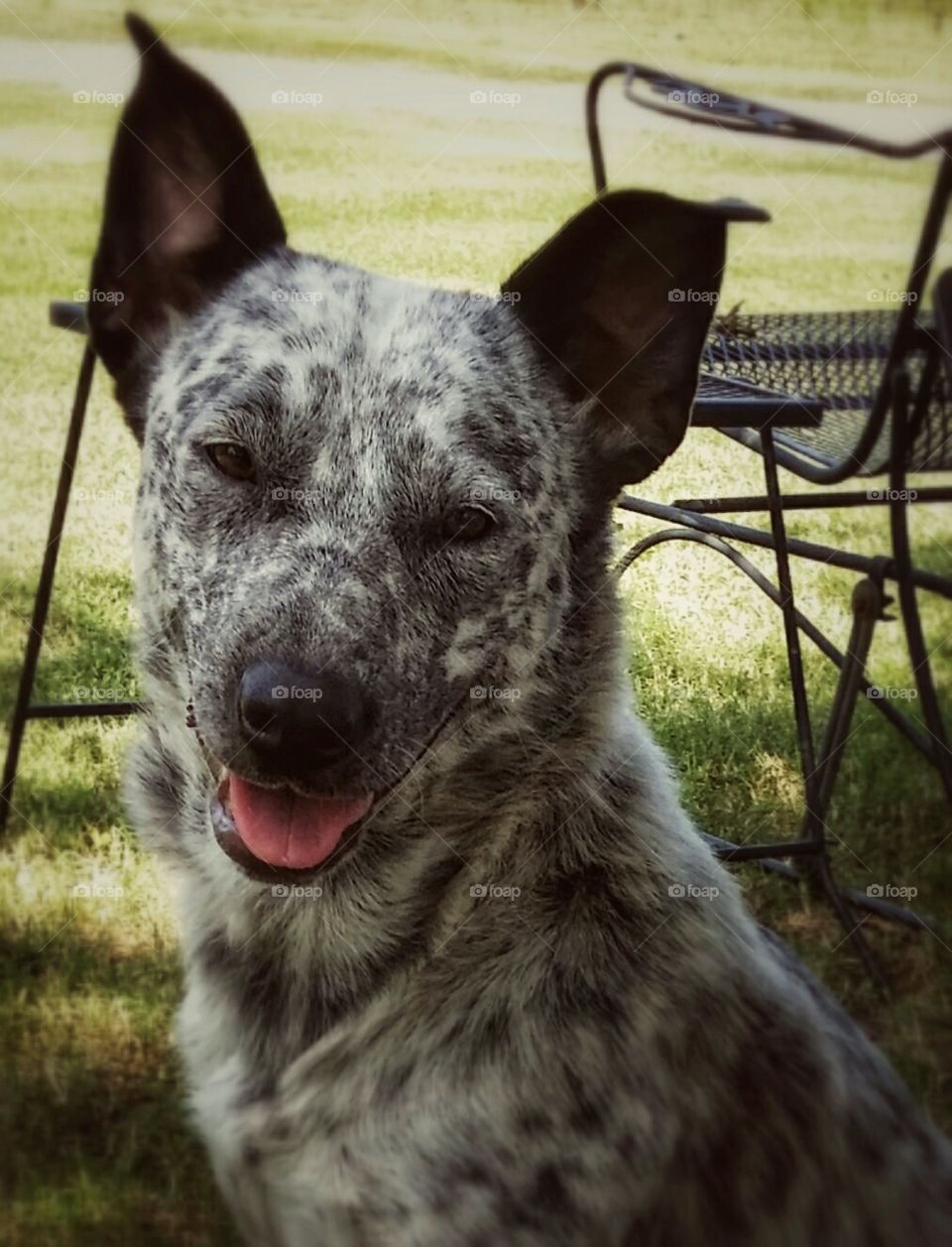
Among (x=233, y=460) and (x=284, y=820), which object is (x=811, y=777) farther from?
(x=233, y=460)

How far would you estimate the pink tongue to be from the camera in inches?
96.0

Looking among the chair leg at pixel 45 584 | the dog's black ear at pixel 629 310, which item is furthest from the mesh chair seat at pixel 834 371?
the chair leg at pixel 45 584

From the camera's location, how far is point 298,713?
2.22 m

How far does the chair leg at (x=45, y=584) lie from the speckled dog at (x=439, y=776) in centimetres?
30

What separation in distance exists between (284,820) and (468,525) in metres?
0.61

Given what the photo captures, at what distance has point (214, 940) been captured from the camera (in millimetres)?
2723

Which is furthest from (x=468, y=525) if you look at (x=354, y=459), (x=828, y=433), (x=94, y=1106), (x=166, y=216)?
(x=94, y=1106)

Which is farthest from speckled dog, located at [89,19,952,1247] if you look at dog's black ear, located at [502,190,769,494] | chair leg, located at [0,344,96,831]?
chair leg, located at [0,344,96,831]

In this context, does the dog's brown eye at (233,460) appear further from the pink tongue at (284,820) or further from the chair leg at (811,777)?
the chair leg at (811,777)

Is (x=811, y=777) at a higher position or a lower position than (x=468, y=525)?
lower

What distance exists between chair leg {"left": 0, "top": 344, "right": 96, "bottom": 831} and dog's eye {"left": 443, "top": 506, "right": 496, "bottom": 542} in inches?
37.0

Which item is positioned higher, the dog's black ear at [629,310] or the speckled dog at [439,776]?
the dog's black ear at [629,310]

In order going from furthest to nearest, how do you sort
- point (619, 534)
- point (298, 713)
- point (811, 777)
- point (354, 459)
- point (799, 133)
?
point (811, 777) → point (799, 133) → point (619, 534) → point (354, 459) → point (298, 713)

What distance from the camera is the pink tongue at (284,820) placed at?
96.0 inches
